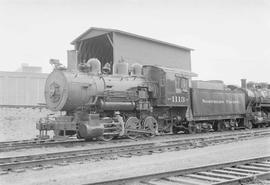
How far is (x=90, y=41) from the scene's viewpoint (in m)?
28.8

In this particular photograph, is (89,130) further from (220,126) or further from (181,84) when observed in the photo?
(220,126)

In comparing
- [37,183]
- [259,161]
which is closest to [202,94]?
[259,161]

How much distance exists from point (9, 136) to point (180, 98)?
10.0 m

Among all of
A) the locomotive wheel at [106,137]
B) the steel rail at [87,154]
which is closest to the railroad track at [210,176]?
the steel rail at [87,154]

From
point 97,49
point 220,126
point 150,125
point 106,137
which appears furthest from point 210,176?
point 97,49

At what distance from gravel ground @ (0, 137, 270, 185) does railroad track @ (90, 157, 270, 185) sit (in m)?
0.82

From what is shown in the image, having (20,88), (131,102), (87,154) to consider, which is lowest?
(87,154)

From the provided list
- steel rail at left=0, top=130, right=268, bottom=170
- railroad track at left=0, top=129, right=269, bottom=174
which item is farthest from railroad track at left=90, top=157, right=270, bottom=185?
steel rail at left=0, top=130, right=268, bottom=170

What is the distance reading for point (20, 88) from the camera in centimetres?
3628

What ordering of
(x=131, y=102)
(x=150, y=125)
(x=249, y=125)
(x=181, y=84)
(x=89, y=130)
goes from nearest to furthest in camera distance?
1. (x=89, y=130)
2. (x=131, y=102)
3. (x=150, y=125)
4. (x=181, y=84)
5. (x=249, y=125)

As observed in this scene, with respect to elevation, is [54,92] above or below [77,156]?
above

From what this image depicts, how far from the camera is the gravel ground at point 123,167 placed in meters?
6.60

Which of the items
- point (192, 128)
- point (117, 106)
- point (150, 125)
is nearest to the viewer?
point (117, 106)

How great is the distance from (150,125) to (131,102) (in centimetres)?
153
